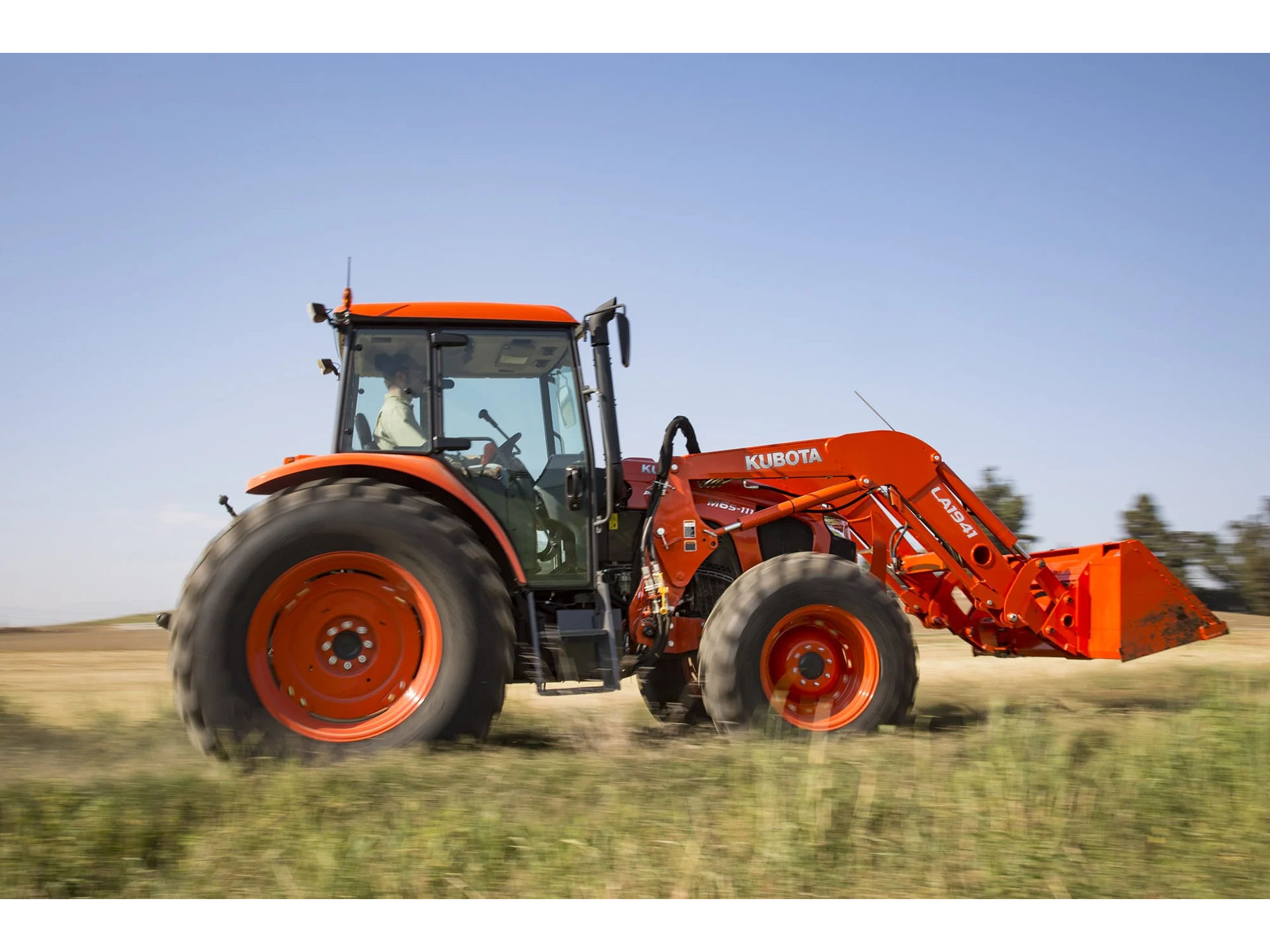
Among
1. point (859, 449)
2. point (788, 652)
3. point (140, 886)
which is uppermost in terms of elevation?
point (859, 449)

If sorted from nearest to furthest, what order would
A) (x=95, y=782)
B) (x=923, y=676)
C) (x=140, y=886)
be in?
(x=140, y=886), (x=95, y=782), (x=923, y=676)

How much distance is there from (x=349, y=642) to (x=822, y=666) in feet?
7.88

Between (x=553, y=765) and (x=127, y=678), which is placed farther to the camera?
(x=127, y=678)

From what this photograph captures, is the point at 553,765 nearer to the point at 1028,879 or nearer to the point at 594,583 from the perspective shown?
the point at 594,583

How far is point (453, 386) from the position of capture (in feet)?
17.1

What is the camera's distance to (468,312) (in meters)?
5.24

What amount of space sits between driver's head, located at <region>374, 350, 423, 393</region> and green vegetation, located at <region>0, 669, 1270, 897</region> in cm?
189

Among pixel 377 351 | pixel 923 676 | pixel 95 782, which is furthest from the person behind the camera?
pixel 923 676

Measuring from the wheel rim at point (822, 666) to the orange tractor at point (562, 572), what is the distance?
1cm

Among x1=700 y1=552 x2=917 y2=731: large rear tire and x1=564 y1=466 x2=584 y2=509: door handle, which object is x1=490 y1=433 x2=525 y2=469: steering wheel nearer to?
x1=564 y1=466 x2=584 y2=509: door handle

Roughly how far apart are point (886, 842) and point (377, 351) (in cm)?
343

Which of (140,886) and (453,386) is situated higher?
(453,386)

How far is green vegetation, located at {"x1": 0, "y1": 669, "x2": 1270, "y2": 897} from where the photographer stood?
117 inches

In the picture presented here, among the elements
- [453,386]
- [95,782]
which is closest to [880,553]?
[453,386]
